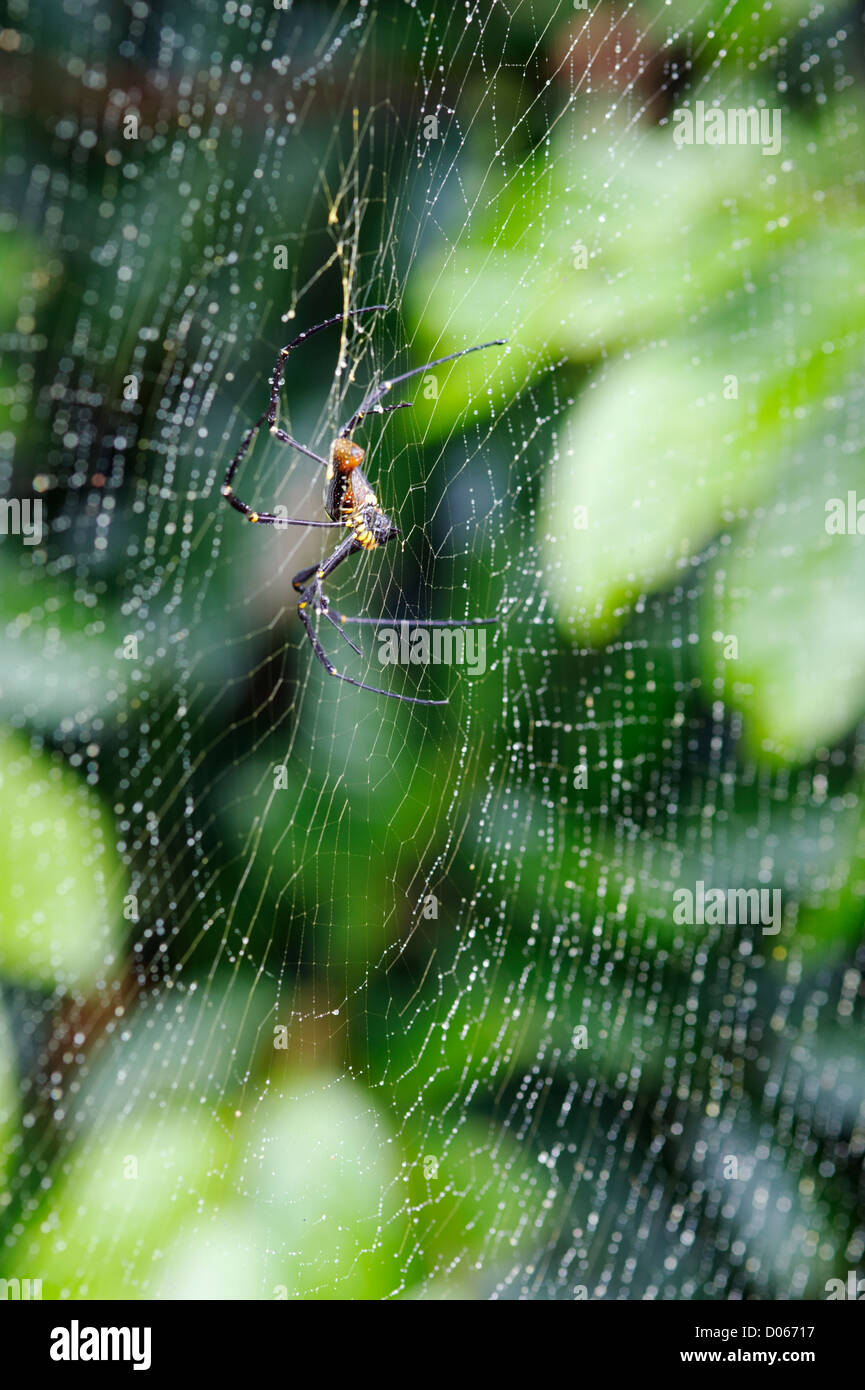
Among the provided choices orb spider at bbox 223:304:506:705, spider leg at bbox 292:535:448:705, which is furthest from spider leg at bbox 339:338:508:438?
spider leg at bbox 292:535:448:705

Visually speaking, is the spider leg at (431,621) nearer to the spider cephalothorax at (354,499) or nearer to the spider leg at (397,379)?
the spider cephalothorax at (354,499)

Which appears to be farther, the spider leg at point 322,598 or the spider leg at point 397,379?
the spider leg at point 322,598

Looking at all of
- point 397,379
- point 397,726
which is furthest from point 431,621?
point 397,379

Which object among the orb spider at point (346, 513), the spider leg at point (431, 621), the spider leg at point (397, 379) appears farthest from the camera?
the spider leg at point (431, 621)

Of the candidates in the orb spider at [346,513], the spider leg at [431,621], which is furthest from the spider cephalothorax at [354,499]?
the spider leg at [431,621]

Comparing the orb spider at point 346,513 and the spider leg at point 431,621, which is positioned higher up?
the orb spider at point 346,513

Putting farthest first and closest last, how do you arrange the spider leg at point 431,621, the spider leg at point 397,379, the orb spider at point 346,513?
the spider leg at point 431,621
the orb spider at point 346,513
the spider leg at point 397,379

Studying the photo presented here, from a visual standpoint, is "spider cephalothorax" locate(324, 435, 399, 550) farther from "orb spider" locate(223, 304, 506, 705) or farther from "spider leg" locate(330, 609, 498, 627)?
"spider leg" locate(330, 609, 498, 627)
